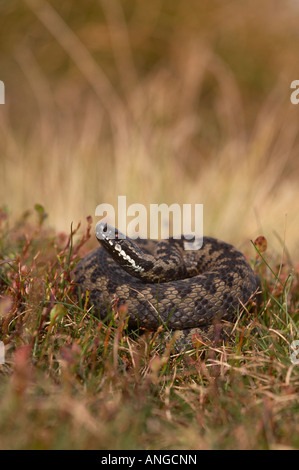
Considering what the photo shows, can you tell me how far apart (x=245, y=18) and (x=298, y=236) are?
10.4m

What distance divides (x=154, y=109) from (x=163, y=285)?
5.97m

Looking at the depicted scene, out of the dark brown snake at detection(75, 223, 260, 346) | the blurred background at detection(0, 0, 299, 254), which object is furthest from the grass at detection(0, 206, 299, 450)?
the blurred background at detection(0, 0, 299, 254)

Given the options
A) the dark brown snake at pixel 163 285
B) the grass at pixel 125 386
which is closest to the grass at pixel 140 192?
the grass at pixel 125 386

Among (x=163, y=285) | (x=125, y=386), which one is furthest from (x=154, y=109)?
(x=125, y=386)

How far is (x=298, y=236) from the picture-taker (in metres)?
8.96

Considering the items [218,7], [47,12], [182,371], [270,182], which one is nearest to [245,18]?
[218,7]

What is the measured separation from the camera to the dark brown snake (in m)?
4.43

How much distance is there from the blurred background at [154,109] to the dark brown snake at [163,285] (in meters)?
3.14

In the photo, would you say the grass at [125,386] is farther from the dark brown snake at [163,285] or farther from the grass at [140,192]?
the dark brown snake at [163,285]

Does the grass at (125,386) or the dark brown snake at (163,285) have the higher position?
the dark brown snake at (163,285)

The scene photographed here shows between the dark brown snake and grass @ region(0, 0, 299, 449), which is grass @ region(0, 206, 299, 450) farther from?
the dark brown snake

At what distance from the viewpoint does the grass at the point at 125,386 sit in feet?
9.19

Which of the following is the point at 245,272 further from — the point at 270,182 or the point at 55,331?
the point at 270,182

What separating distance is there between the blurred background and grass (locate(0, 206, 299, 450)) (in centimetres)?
410
